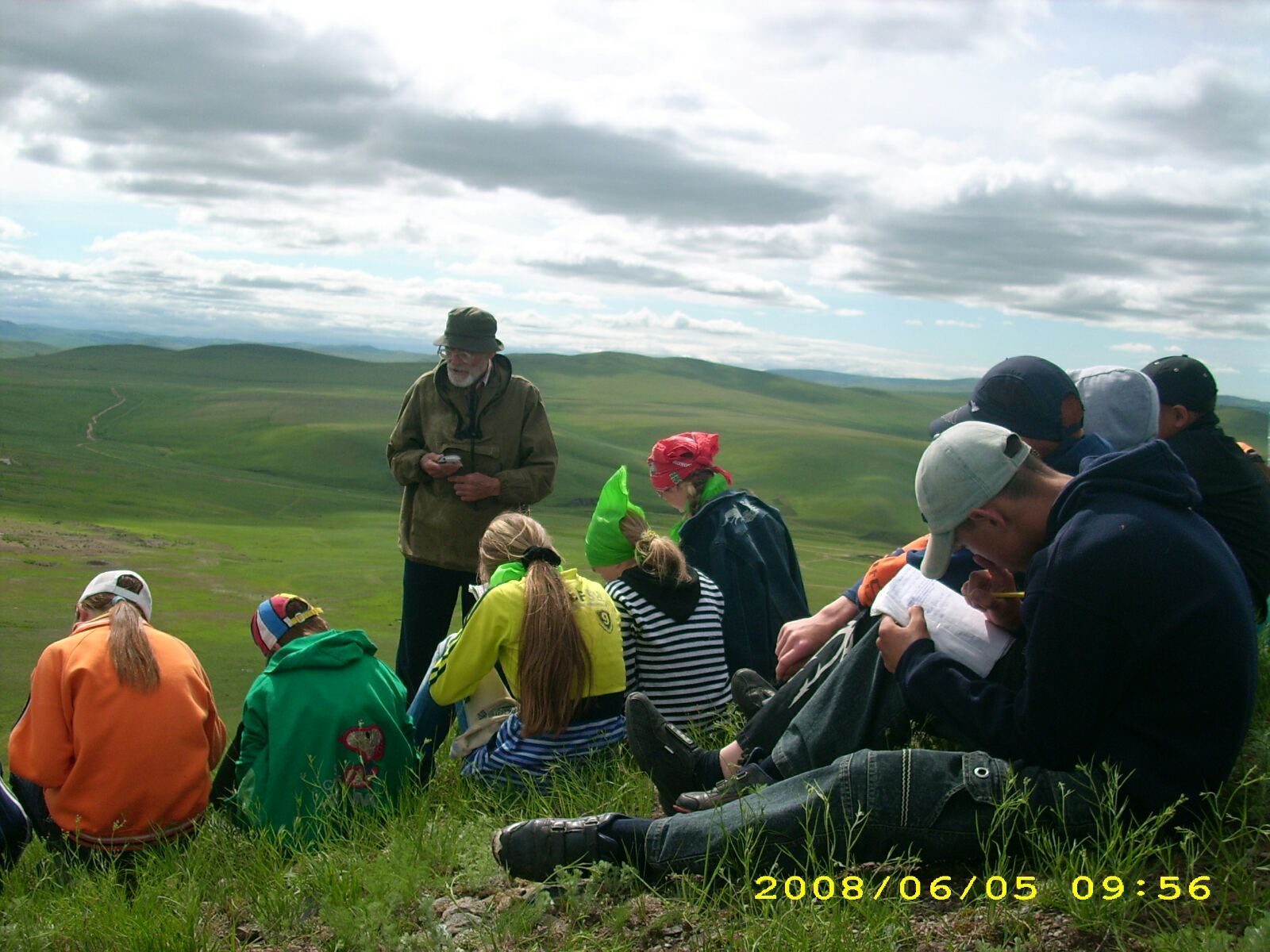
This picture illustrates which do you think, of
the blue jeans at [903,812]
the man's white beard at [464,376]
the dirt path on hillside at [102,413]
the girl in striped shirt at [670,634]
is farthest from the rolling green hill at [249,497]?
the blue jeans at [903,812]

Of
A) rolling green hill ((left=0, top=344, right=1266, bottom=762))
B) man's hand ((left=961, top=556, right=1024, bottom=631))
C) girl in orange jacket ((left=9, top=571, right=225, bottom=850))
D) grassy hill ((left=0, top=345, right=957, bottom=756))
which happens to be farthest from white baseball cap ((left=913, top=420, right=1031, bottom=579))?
grassy hill ((left=0, top=345, right=957, bottom=756))

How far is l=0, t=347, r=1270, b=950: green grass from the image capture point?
3061 mm

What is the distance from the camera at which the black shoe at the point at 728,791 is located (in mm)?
3697

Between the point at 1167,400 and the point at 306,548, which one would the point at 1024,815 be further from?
the point at 306,548

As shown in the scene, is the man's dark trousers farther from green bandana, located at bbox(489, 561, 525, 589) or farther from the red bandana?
green bandana, located at bbox(489, 561, 525, 589)

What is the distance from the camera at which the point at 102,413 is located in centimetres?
15238

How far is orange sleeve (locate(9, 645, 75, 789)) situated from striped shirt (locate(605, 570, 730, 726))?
8.15 feet

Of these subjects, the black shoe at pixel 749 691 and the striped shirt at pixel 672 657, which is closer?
the black shoe at pixel 749 691

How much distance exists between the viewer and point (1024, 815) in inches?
125

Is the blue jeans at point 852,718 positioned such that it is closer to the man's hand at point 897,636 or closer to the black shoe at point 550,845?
the man's hand at point 897,636

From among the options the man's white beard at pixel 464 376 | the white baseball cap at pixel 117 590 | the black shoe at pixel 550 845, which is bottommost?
the black shoe at pixel 550 845

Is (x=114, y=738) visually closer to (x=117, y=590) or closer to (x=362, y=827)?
(x=117, y=590)

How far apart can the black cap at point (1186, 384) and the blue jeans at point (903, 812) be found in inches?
117

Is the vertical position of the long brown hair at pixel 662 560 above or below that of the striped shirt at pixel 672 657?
above
